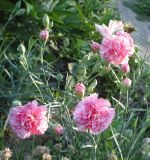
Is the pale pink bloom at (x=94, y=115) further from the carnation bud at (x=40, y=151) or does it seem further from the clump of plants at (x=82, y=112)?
the carnation bud at (x=40, y=151)

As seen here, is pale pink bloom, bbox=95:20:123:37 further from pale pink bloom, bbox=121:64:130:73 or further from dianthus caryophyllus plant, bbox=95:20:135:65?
pale pink bloom, bbox=121:64:130:73

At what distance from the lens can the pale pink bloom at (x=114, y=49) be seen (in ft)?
6.98

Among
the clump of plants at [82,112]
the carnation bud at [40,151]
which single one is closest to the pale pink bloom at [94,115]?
the clump of plants at [82,112]

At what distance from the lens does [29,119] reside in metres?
2.04

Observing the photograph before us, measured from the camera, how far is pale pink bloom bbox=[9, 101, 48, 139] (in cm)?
204

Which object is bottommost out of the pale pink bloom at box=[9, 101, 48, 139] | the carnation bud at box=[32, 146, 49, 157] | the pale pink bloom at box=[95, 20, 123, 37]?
the carnation bud at box=[32, 146, 49, 157]

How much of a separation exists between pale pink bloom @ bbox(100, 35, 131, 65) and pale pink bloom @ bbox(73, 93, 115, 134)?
230 millimetres

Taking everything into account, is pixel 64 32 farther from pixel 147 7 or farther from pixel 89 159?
pixel 147 7

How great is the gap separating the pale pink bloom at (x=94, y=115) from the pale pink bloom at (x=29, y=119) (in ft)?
0.50

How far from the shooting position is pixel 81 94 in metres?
2.13

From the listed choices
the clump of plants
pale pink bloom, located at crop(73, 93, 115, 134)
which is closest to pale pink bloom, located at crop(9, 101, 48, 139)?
the clump of plants

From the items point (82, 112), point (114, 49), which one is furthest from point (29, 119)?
point (114, 49)

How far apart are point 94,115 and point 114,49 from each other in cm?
31

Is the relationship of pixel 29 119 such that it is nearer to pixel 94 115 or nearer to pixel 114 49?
pixel 94 115
